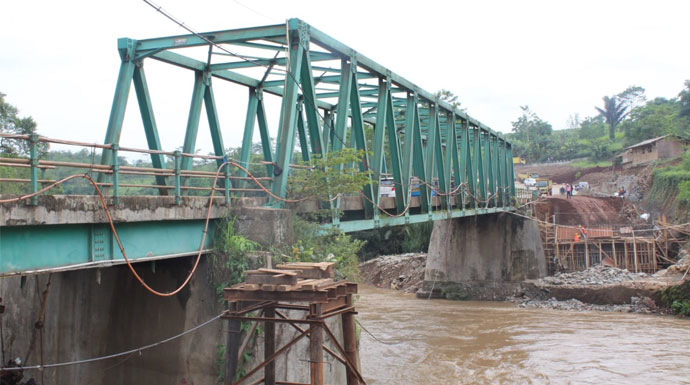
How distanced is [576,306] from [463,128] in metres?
10.3

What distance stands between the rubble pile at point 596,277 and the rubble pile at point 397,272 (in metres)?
8.37

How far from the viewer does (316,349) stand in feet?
25.9

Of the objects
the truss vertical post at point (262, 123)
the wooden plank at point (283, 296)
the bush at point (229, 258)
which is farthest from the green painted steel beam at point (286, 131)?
the truss vertical post at point (262, 123)

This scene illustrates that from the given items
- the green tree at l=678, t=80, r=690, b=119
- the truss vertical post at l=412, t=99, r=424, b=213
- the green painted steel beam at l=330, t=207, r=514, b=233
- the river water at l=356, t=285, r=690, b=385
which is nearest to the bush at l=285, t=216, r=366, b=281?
the green painted steel beam at l=330, t=207, r=514, b=233

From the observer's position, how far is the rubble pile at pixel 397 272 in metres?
38.4

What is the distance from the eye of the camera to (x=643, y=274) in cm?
3067

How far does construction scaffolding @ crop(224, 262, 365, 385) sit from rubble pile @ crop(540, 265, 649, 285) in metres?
24.5

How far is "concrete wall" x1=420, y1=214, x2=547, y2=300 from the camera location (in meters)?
33.3

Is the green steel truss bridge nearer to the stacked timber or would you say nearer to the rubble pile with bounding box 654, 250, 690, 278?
the stacked timber

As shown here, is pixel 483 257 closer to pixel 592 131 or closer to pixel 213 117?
pixel 213 117

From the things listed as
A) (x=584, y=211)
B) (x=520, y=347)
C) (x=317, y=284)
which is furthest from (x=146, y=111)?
(x=584, y=211)

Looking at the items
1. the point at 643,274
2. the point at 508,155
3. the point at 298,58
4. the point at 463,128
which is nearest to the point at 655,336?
the point at 643,274

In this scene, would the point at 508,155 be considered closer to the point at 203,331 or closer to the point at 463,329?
the point at 463,329

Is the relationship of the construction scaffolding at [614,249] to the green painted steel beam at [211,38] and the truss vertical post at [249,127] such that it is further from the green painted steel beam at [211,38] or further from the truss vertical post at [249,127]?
the green painted steel beam at [211,38]
